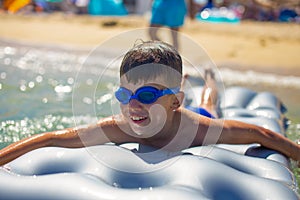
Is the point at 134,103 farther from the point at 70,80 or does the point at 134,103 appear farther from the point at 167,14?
the point at 167,14

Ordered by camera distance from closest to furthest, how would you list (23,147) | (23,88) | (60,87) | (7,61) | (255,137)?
(23,147), (255,137), (23,88), (60,87), (7,61)

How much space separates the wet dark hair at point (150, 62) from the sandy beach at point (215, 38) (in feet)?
13.1

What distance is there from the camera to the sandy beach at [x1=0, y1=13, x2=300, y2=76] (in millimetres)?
6102

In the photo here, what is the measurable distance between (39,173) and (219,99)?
1.82 metres

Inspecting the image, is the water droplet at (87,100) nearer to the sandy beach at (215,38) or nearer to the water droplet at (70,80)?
the water droplet at (70,80)

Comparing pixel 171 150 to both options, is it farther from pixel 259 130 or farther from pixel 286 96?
pixel 286 96

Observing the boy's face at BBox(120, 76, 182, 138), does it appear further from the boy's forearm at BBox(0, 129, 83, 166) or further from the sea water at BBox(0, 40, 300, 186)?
the sea water at BBox(0, 40, 300, 186)

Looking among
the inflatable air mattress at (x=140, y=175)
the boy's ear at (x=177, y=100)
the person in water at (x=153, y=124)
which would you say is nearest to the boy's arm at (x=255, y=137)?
the person in water at (x=153, y=124)

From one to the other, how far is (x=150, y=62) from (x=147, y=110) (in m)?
0.18

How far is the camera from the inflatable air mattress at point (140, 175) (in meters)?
1.68

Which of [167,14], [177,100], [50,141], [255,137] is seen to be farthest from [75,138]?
[167,14]

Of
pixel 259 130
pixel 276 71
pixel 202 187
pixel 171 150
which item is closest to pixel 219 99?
pixel 259 130

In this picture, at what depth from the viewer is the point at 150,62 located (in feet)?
6.14

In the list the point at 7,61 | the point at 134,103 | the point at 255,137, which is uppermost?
the point at 134,103
